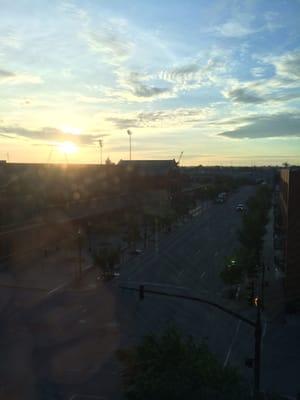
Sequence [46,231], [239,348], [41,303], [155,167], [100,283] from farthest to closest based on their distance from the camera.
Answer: [155,167] < [46,231] < [100,283] < [41,303] < [239,348]

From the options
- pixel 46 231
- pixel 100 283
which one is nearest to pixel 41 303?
pixel 100 283

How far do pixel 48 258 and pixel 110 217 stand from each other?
18.1 m

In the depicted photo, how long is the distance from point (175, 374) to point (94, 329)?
8.21 meters

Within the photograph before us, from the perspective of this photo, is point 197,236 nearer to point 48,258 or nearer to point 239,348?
point 48,258

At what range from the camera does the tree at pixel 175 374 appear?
7270 mm

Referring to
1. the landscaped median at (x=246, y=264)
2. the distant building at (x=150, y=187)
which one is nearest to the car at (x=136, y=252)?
the landscaped median at (x=246, y=264)

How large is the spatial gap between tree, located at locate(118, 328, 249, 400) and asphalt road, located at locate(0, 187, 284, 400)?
312 cm

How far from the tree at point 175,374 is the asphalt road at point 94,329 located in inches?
123

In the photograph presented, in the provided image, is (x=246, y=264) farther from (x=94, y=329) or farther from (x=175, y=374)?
(x=175, y=374)

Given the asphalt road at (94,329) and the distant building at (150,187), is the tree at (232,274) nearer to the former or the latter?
the asphalt road at (94,329)

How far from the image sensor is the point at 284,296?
785 inches

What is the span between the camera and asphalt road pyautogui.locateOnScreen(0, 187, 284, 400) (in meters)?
11.6

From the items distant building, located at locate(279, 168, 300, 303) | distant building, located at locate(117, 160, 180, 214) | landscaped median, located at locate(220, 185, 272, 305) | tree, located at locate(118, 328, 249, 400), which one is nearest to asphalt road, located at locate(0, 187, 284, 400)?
landscaped median, located at locate(220, 185, 272, 305)

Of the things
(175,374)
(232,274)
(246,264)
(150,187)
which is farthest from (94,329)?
(150,187)
